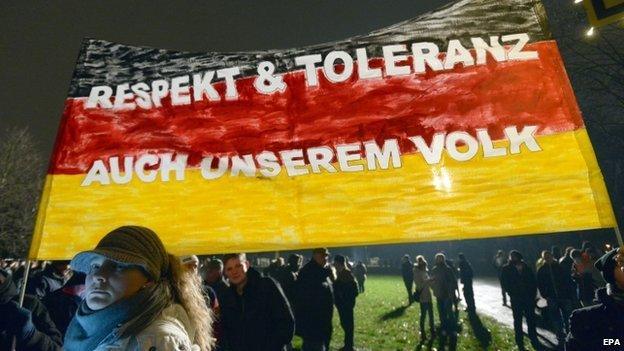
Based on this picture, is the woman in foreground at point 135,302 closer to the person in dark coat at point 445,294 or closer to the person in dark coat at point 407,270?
the person in dark coat at point 445,294

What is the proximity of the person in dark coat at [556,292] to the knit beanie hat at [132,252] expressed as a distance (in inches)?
350

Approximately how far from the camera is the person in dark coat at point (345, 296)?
8734 millimetres

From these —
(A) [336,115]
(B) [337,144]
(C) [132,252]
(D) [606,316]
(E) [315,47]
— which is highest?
(E) [315,47]

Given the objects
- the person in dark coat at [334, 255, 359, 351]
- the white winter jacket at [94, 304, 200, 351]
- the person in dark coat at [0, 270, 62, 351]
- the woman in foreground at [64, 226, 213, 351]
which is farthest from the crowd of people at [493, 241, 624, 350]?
the white winter jacket at [94, 304, 200, 351]

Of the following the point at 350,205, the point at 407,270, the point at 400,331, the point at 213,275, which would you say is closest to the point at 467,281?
the point at 400,331

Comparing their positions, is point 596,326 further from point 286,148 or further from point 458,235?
point 286,148

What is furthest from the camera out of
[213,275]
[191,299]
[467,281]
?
[467,281]

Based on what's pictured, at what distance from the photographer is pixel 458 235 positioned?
2.41m

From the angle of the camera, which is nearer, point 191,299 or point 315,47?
point 191,299

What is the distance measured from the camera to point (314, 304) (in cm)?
755

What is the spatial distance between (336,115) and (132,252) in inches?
61.1

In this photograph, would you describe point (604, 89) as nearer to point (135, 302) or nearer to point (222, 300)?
point (222, 300)

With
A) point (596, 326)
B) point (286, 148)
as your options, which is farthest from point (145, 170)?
point (596, 326)

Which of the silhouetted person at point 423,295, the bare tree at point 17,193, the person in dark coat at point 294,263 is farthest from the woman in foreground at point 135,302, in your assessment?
the bare tree at point 17,193
